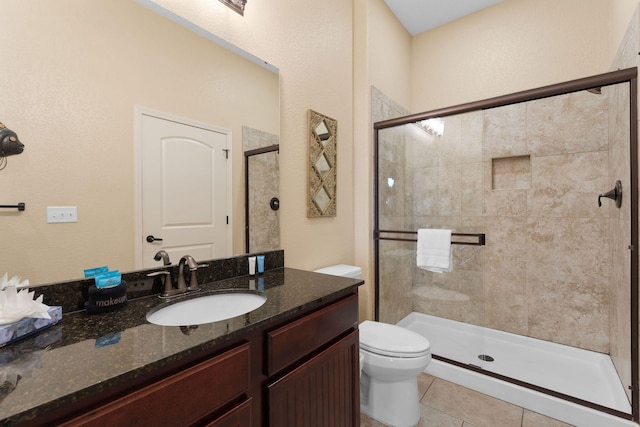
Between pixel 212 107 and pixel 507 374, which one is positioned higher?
pixel 212 107

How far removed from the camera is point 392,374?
1.57 metres

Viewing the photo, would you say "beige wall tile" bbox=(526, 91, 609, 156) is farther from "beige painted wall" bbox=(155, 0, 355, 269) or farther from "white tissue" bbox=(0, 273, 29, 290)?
"white tissue" bbox=(0, 273, 29, 290)

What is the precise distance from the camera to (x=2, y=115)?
0.81 meters

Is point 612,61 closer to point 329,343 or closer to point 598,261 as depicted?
point 598,261

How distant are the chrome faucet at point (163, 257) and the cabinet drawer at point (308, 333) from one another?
551 mm

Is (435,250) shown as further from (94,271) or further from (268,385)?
(94,271)

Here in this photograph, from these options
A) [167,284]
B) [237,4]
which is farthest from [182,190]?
[237,4]

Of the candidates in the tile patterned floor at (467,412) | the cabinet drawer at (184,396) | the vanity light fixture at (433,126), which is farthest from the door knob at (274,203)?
the vanity light fixture at (433,126)

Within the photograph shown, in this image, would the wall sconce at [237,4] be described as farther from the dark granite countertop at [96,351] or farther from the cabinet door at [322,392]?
the cabinet door at [322,392]

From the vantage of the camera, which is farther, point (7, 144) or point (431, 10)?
point (431, 10)

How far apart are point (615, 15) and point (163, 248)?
313 centimetres

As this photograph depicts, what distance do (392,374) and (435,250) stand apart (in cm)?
100

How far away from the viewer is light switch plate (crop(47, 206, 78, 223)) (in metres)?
0.88

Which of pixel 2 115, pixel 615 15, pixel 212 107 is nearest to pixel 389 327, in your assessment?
pixel 212 107
